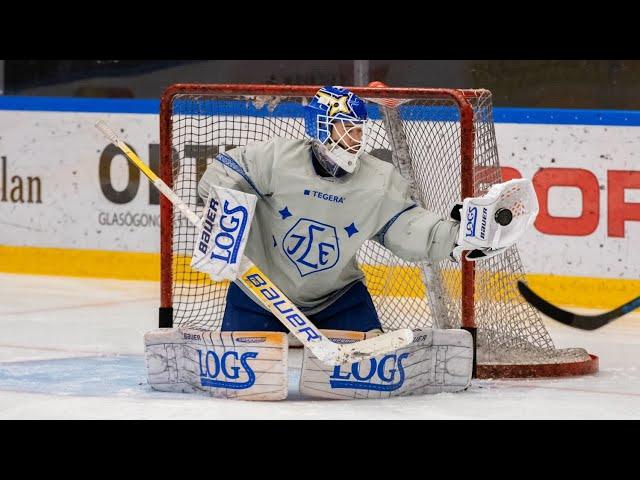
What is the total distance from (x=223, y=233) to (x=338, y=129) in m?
0.50

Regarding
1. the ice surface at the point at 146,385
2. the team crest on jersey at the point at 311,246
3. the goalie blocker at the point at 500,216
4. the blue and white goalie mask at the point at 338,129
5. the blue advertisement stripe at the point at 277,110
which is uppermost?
the blue advertisement stripe at the point at 277,110

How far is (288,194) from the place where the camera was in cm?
467

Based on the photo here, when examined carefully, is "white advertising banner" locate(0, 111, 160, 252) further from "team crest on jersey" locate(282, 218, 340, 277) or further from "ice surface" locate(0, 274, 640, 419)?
"team crest on jersey" locate(282, 218, 340, 277)

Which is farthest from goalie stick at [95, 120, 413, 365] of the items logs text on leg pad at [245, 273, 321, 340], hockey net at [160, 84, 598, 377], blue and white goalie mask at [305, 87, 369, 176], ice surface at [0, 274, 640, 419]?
hockey net at [160, 84, 598, 377]

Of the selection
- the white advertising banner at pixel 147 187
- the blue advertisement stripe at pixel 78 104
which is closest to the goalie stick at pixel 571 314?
the white advertising banner at pixel 147 187

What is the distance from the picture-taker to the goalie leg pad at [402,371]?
4.63 meters

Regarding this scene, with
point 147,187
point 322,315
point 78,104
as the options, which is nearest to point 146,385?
point 322,315

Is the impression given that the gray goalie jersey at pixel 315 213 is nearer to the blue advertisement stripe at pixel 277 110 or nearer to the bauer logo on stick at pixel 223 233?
the bauer logo on stick at pixel 223 233

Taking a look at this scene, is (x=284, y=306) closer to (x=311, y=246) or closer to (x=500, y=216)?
(x=311, y=246)

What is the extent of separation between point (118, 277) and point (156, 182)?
3.60 metres

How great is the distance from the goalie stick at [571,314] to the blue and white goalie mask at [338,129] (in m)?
0.87

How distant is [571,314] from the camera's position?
5.14 metres

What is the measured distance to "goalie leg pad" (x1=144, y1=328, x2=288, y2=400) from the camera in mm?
4559

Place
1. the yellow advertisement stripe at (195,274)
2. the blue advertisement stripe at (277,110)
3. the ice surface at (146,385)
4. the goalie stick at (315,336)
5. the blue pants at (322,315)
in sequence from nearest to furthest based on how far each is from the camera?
the ice surface at (146,385) < the goalie stick at (315,336) < the blue pants at (322,315) < the blue advertisement stripe at (277,110) < the yellow advertisement stripe at (195,274)
